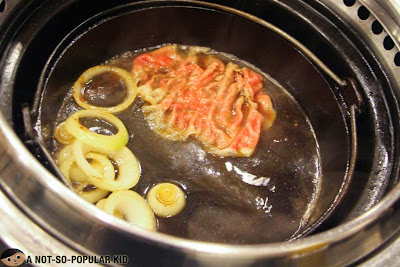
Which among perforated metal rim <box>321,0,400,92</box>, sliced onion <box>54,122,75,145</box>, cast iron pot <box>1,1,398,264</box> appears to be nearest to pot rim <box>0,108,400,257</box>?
cast iron pot <box>1,1,398,264</box>

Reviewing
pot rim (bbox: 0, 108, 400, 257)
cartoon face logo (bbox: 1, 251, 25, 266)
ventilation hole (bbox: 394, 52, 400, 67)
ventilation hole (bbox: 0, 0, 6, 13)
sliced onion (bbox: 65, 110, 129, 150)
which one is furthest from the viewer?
ventilation hole (bbox: 394, 52, 400, 67)

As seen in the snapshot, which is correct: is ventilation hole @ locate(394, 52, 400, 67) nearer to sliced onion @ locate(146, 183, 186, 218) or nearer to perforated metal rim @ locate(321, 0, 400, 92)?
perforated metal rim @ locate(321, 0, 400, 92)

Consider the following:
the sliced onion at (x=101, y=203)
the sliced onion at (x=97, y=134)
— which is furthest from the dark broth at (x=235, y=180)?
the sliced onion at (x=101, y=203)

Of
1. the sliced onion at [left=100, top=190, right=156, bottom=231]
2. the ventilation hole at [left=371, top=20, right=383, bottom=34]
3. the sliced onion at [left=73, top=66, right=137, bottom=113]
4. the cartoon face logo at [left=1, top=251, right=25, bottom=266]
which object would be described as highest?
the ventilation hole at [left=371, top=20, right=383, bottom=34]

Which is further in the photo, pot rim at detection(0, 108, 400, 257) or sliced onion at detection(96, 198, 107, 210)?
sliced onion at detection(96, 198, 107, 210)

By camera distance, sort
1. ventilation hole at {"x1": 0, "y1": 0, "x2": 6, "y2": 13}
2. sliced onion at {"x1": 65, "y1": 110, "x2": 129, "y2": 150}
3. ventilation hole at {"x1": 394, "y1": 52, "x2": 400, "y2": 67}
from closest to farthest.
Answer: ventilation hole at {"x1": 0, "y1": 0, "x2": 6, "y2": 13}, sliced onion at {"x1": 65, "y1": 110, "x2": 129, "y2": 150}, ventilation hole at {"x1": 394, "y1": 52, "x2": 400, "y2": 67}

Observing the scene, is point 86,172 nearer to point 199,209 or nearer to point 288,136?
point 199,209

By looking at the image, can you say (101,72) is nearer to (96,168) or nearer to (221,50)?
(96,168)

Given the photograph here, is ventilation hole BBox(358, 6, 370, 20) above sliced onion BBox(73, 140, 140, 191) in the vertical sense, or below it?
above
